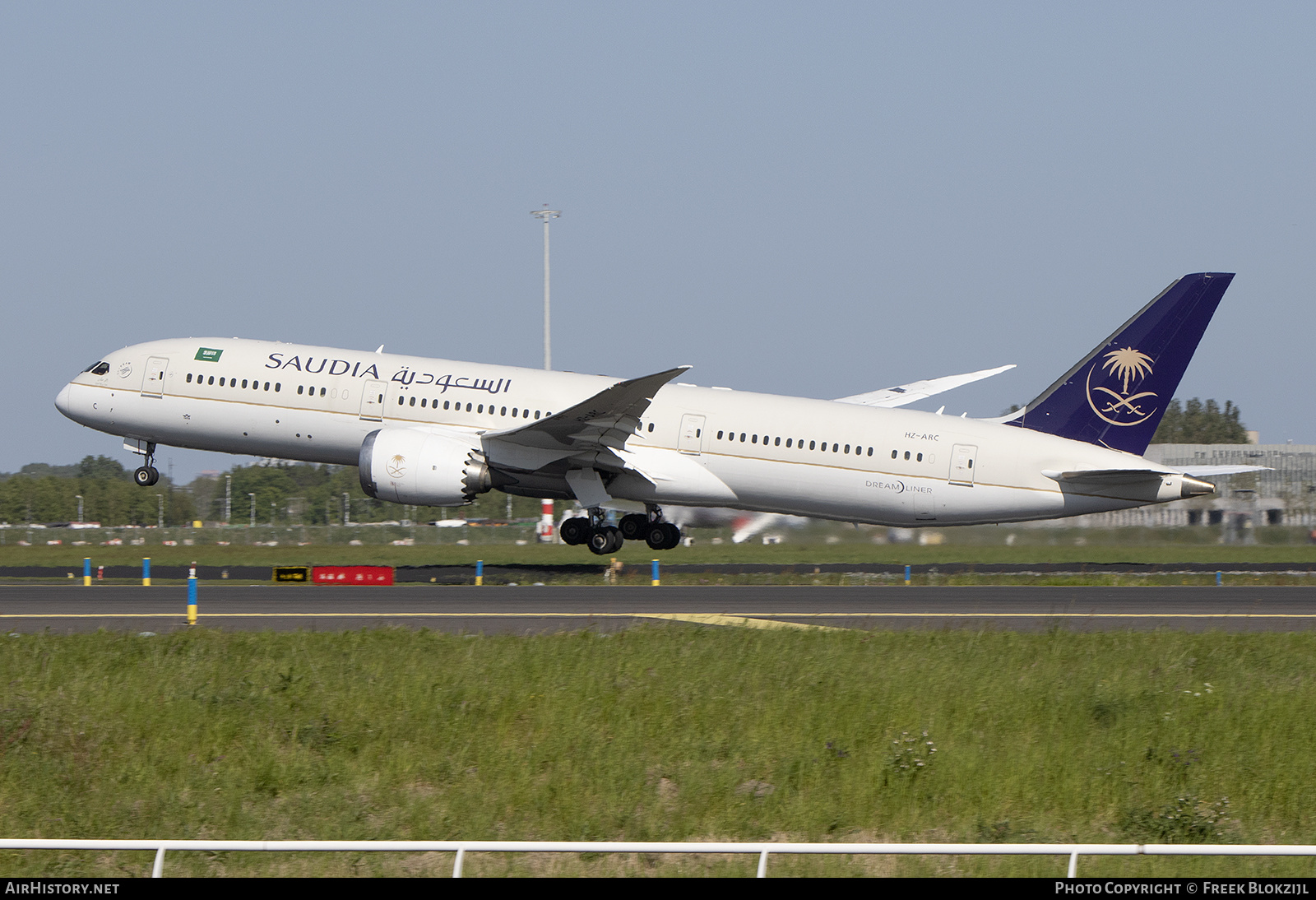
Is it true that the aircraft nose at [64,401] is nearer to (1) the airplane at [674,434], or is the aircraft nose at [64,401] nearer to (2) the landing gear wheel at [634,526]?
(1) the airplane at [674,434]

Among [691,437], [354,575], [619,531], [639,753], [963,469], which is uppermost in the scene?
[691,437]

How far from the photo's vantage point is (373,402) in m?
33.7

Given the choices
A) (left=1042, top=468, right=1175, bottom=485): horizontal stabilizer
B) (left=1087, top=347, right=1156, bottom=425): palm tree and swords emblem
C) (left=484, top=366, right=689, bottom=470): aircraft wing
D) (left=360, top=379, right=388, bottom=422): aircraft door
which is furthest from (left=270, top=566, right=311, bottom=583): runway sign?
(left=1087, top=347, right=1156, bottom=425): palm tree and swords emblem

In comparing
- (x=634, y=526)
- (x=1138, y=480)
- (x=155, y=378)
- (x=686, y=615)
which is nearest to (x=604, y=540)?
(x=634, y=526)

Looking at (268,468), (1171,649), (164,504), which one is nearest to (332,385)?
(1171,649)

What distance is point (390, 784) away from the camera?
43.2 ft

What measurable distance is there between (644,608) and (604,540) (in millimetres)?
10512

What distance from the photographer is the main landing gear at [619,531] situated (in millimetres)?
34719

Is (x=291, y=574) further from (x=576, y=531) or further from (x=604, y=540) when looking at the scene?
(x=604, y=540)

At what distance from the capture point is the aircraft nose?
3594 centimetres

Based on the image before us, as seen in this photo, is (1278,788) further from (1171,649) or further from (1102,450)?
(1102,450)

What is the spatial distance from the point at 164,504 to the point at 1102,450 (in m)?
66.0

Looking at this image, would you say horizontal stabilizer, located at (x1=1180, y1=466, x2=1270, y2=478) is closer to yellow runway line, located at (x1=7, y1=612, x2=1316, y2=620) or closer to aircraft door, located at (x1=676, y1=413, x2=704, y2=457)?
yellow runway line, located at (x1=7, y1=612, x2=1316, y2=620)

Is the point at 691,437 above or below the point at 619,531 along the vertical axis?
above
